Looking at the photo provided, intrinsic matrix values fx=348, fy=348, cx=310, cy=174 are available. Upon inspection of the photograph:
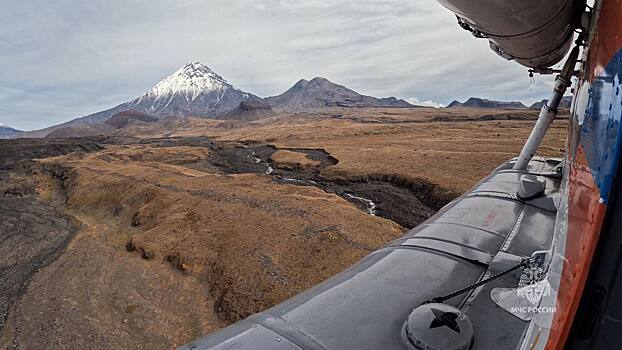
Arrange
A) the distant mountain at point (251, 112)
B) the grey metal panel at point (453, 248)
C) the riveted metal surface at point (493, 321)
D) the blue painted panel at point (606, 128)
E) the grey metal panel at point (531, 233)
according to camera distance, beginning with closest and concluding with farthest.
Answer: 1. the blue painted panel at point (606, 128)
2. the riveted metal surface at point (493, 321)
3. the grey metal panel at point (453, 248)
4. the grey metal panel at point (531, 233)
5. the distant mountain at point (251, 112)

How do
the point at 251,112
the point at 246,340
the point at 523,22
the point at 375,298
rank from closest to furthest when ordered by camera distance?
the point at 246,340 < the point at 523,22 < the point at 375,298 < the point at 251,112

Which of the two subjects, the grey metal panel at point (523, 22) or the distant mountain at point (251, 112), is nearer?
the grey metal panel at point (523, 22)

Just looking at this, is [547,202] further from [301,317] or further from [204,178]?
[204,178]

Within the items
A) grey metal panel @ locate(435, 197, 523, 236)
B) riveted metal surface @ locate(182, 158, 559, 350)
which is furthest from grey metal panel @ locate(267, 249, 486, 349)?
grey metal panel @ locate(435, 197, 523, 236)

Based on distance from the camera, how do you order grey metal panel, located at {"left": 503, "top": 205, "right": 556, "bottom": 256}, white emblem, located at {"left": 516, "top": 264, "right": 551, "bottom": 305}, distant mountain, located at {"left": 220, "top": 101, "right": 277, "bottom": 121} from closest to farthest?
white emblem, located at {"left": 516, "top": 264, "right": 551, "bottom": 305} → grey metal panel, located at {"left": 503, "top": 205, "right": 556, "bottom": 256} → distant mountain, located at {"left": 220, "top": 101, "right": 277, "bottom": 121}

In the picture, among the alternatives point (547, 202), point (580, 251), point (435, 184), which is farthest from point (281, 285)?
point (435, 184)

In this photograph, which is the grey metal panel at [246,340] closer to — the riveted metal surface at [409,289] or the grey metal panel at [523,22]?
the riveted metal surface at [409,289]

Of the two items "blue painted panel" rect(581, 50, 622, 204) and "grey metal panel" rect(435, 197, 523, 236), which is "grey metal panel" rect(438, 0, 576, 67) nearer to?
"blue painted panel" rect(581, 50, 622, 204)

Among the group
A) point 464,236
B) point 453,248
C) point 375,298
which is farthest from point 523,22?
point 375,298

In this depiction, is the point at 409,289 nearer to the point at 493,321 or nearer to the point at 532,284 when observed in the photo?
the point at 493,321

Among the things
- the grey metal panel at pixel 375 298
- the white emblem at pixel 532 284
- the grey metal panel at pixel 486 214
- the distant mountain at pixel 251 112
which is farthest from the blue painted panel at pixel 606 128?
the distant mountain at pixel 251 112

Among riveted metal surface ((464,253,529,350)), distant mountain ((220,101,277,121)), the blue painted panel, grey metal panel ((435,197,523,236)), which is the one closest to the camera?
the blue painted panel
